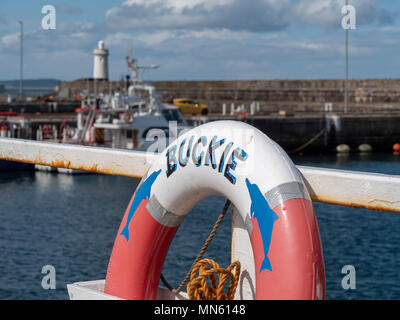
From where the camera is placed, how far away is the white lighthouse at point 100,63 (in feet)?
145

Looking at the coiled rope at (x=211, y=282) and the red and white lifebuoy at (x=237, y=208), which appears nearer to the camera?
the red and white lifebuoy at (x=237, y=208)

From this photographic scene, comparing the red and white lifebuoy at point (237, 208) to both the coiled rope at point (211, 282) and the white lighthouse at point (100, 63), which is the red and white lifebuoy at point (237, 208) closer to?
the coiled rope at point (211, 282)

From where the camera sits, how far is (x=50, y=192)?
2306 centimetres

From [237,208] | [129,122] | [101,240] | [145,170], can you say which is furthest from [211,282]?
[129,122]

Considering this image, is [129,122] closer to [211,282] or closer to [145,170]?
[145,170]

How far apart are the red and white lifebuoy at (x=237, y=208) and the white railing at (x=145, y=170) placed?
0.14 m

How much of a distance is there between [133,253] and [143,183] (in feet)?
1.11

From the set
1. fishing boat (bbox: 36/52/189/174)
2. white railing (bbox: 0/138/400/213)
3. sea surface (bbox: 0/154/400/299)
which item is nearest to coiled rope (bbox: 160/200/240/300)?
white railing (bbox: 0/138/400/213)

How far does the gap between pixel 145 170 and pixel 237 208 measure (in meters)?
0.66

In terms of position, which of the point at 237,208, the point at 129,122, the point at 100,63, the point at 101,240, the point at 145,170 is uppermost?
the point at 100,63

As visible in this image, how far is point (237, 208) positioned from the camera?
112 inches

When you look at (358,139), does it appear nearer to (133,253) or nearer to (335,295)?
(335,295)

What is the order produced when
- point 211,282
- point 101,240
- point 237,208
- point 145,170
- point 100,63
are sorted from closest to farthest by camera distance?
1. point 237,208
2. point 211,282
3. point 145,170
4. point 101,240
5. point 100,63

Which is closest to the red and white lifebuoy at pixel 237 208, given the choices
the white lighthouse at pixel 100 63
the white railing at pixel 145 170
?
the white railing at pixel 145 170
